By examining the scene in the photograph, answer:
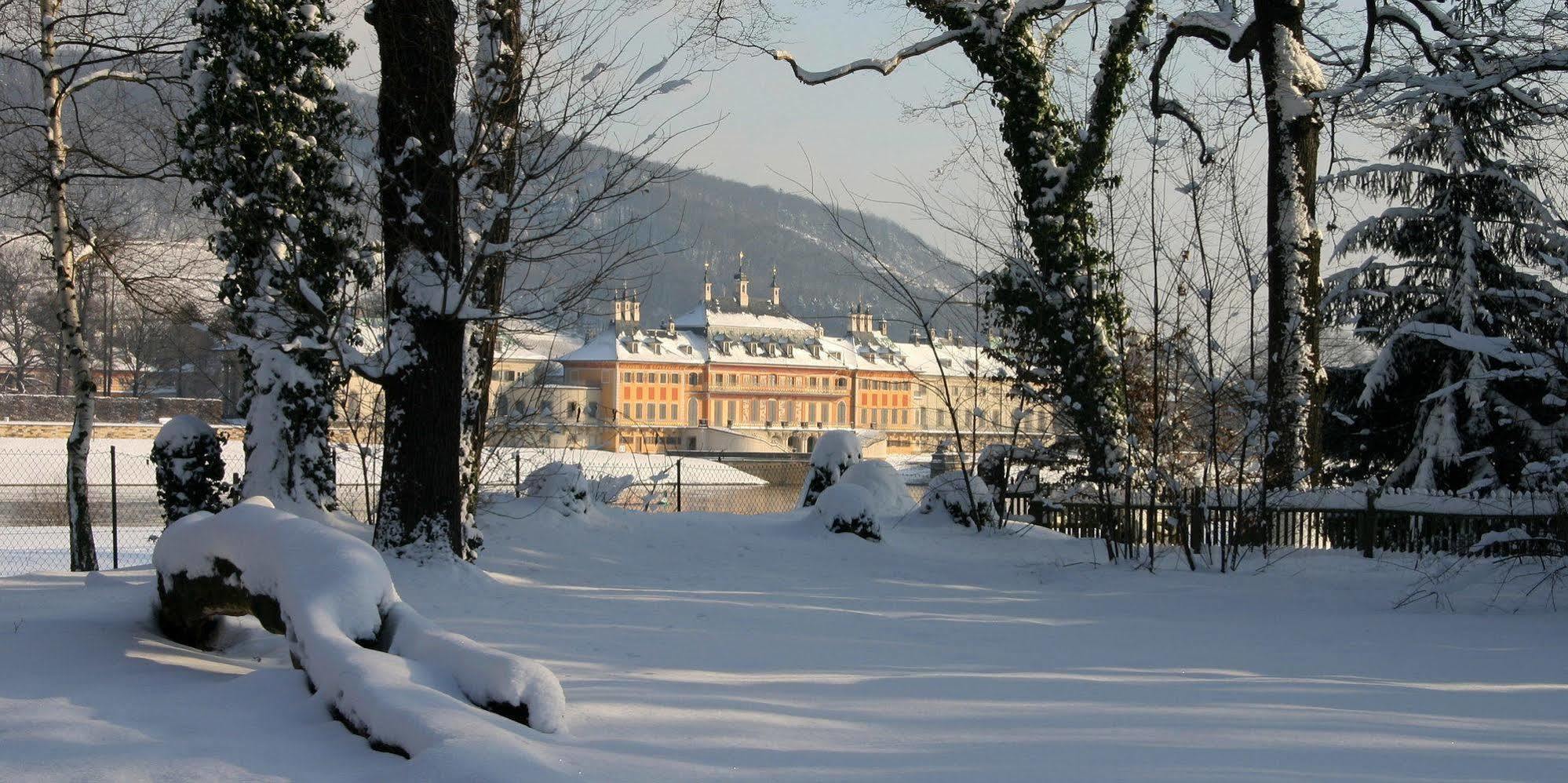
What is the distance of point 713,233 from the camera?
137 m

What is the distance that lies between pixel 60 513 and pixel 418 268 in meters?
18.2

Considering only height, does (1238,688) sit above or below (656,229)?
below

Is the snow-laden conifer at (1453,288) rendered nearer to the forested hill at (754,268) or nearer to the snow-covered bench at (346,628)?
the snow-covered bench at (346,628)

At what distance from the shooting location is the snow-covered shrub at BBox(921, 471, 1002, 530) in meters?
13.6

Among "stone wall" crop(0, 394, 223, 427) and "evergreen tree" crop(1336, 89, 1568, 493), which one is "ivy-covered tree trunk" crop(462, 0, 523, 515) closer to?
"evergreen tree" crop(1336, 89, 1568, 493)

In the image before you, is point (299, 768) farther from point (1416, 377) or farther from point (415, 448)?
point (1416, 377)

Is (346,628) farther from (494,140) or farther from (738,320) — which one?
(738,320)

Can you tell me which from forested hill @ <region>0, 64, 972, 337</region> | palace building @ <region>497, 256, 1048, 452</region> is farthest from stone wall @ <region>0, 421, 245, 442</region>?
palace building @ <region>497, 256, 1048, 452</region>

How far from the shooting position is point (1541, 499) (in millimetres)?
10289

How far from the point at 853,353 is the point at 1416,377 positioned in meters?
84.3

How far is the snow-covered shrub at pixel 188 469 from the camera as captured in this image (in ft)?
34.0

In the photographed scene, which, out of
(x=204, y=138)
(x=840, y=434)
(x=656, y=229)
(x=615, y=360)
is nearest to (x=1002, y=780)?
(x=656, y=229)

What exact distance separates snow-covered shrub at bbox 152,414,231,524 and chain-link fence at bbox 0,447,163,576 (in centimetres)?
43

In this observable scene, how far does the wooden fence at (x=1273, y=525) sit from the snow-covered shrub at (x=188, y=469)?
7419 millimetres
